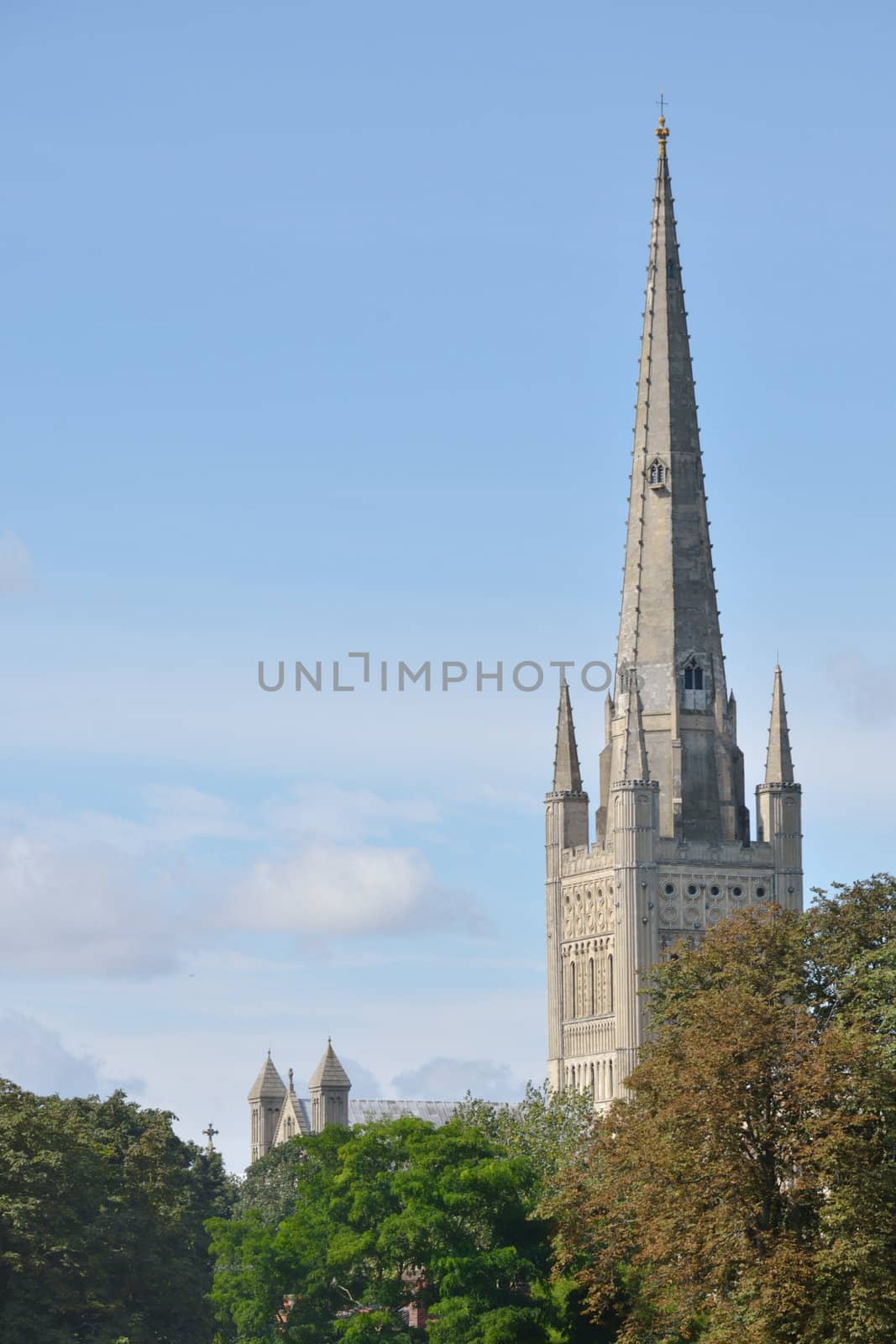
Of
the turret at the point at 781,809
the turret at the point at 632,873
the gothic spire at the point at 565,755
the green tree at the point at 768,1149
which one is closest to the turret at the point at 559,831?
the gothic spire at the point at 565,755

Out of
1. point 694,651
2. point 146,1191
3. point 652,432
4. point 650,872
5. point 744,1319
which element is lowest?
point 744,1319

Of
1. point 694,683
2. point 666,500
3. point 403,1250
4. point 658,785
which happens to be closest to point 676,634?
point 694,683

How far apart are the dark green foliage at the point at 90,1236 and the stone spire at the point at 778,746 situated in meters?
48.8

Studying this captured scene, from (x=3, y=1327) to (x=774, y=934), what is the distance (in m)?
35.3

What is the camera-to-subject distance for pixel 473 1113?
128 metres

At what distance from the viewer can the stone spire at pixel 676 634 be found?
162 meters

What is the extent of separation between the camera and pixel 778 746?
162125 mm

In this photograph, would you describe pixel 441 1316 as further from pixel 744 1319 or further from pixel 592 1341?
pixel 744 1319

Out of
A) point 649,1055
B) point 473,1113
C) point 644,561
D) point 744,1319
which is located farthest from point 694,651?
point 744,1319

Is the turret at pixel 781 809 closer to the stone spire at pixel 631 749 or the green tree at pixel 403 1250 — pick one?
the stone spire at pixel 631 749

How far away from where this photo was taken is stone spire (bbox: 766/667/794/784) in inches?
6383

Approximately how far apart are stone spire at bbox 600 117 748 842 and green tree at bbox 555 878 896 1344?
244 ft

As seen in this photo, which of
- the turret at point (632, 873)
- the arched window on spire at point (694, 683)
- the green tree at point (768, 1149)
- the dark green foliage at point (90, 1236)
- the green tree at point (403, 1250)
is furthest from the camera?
the arched window on spire at point (694, 683)

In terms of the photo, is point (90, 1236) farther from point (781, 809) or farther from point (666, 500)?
point (666, 500)
